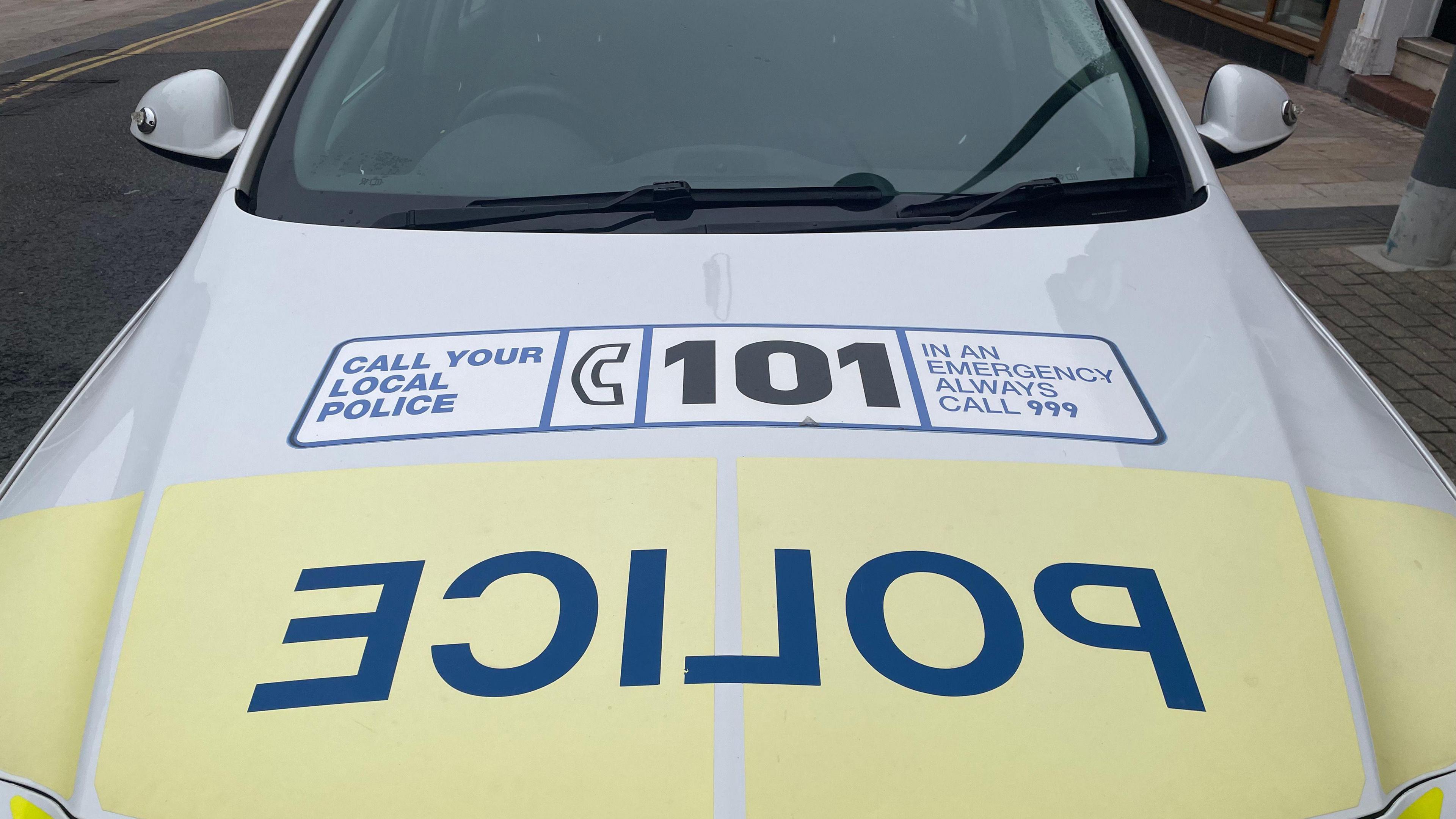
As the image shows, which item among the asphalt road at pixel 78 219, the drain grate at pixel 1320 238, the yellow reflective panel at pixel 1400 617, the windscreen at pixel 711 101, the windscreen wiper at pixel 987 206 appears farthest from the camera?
the drain grate at pixel 1320 238

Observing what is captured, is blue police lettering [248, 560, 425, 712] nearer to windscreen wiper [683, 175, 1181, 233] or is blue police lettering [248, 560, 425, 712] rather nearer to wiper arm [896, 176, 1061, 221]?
windscreen wiper [683, 175, 1181, 233]

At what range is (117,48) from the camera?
34.7ft

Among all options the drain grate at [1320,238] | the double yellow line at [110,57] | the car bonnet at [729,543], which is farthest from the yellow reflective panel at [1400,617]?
the double yellow line at [110,57]

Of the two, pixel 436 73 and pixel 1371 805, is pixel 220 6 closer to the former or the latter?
pixel 436 73

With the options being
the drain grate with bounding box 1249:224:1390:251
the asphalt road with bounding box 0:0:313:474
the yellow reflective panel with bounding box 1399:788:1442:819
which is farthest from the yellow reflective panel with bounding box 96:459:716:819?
the drain grate with bounding box 1249:224:1390:251

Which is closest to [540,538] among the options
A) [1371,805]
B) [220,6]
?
[1371,805]

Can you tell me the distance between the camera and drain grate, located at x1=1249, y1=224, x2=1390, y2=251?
488cm

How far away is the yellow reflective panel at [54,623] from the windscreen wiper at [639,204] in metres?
0.65

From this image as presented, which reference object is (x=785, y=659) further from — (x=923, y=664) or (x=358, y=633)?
(x=358, y=633)

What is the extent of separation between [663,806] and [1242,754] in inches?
22.7

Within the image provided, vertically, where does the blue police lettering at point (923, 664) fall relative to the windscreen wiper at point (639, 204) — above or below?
below

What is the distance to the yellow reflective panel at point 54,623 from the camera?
3.59 feet

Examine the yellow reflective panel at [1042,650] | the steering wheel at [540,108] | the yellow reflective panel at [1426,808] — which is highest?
the steering wheel at [540,108]

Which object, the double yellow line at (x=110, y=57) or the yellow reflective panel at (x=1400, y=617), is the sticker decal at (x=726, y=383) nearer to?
the yellow reflective panel at (x=1400, y=617)
